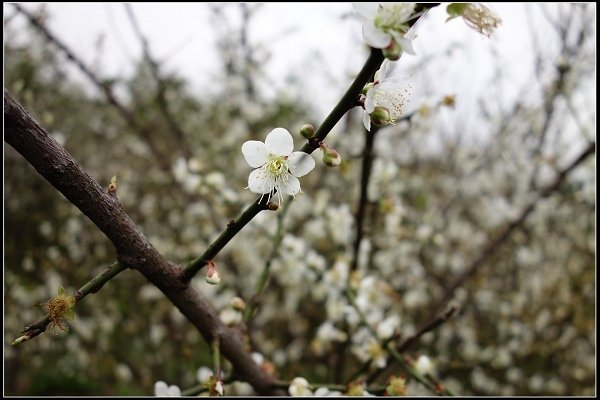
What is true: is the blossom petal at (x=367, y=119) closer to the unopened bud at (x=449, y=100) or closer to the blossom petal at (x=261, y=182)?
the blossom petal at (x=261, y=182)

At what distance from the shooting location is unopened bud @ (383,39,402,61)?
0.71 m

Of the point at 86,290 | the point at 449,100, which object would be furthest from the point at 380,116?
the point at 449,100

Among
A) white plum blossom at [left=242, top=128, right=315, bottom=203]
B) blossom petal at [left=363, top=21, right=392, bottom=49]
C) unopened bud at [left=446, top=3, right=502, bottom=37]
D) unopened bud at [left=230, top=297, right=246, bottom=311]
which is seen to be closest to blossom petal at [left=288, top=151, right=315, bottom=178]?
white plum blossom at [left=242, top=128, right=315, bottom=203]

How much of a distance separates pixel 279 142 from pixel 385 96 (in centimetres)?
26

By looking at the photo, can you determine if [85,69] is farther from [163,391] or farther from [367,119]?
[367,119]

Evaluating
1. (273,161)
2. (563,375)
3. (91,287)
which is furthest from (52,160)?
(563,375)

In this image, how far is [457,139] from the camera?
24.3ft

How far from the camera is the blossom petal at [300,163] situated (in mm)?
904

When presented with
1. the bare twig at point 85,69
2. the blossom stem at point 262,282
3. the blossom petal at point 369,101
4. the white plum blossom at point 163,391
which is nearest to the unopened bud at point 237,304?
the blossom stem at point 262,282

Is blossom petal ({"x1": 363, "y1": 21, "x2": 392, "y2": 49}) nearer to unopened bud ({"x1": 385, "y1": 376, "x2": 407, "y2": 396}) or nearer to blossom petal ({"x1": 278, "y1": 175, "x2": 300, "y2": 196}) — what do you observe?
blossom petal ({"x1": 278, "y1": 175, "x2": 300, "y2": 196})

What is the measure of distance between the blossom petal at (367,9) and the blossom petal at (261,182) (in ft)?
1.21

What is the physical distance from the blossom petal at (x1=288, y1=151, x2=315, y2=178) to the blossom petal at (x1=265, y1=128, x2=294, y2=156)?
3cm

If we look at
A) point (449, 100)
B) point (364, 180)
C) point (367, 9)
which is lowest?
point (367, 9)

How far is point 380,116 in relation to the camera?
0.82m
